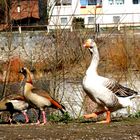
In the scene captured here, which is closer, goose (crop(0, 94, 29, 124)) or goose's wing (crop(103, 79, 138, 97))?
goose's wing (crop(103, 79, 138, 97))

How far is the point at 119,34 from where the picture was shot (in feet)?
63.9

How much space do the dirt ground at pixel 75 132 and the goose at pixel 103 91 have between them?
1.58ft

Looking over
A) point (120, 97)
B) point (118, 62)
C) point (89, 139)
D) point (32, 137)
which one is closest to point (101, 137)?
point (89, 139)

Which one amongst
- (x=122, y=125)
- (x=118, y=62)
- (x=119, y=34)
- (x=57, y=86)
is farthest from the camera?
(x=119, y=34)

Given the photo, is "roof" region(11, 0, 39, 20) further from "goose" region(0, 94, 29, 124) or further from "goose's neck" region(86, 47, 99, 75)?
"goose's neck" region(86, 47, 99, 75)

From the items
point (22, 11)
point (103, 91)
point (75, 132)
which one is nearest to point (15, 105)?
point (103, 91)

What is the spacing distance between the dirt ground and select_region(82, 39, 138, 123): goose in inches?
18.9

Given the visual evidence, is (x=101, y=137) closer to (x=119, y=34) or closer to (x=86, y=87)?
(x=86, y=87)

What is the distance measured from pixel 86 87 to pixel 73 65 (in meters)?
4.67

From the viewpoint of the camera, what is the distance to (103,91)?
984cm

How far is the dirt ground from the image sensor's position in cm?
799

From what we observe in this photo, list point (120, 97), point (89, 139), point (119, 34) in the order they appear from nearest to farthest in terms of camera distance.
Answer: point (89, 139), point (120, 97), point (119, 34)

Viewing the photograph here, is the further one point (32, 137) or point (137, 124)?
point (137, 124)

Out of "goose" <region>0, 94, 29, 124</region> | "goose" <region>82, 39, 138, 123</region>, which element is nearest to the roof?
"goose" <region>0, 94, 29, 124</region>
